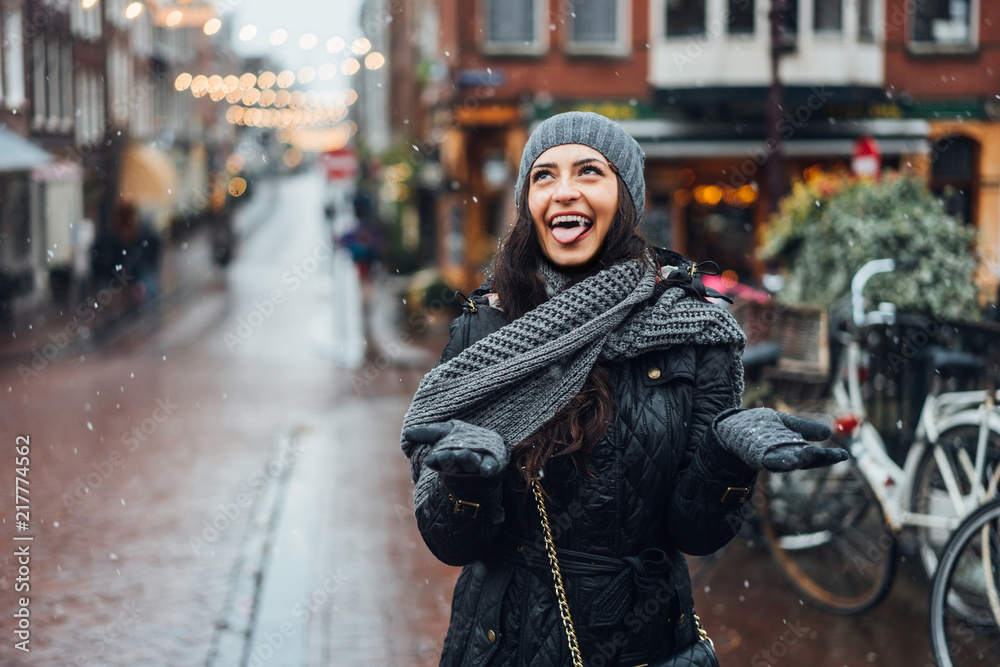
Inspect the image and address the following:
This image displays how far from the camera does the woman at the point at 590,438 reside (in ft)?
6.79

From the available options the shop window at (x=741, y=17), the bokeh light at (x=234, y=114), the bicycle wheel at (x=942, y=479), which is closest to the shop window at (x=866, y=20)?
the shop window at (x=741, y=17)

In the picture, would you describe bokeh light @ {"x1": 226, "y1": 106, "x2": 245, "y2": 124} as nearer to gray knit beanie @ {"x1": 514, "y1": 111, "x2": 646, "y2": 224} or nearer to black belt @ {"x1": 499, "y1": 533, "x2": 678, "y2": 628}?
gray knit beanie @ {"x1": 514, "y1": 111, "x2": 646, "y2": 224}

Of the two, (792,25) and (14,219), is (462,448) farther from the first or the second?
(14,219)

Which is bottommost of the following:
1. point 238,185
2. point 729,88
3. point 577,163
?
point 577,163

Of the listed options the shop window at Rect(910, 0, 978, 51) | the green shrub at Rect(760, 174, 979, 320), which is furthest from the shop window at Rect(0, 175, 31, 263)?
the green shrub at Rect(760, 174, 979, 320)

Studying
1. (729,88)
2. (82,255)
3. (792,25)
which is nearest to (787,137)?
(729,88)

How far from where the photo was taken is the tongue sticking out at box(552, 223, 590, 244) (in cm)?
217

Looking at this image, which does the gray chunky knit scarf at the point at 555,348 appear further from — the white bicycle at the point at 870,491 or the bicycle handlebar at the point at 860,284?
the bicycle handlebar at the point at 860,284

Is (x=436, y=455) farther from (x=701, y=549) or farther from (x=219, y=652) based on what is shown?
(x=219, y=652)

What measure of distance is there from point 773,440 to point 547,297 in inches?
24.9

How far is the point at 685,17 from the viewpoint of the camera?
1780 centimetres

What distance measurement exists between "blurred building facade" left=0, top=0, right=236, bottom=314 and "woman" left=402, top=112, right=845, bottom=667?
14.6 m

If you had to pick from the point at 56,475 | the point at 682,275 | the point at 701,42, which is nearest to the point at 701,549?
the point at 682,275

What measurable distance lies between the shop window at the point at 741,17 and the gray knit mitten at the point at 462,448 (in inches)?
661
